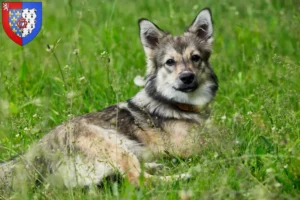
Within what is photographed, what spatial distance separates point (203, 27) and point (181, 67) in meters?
0.58

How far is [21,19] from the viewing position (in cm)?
652

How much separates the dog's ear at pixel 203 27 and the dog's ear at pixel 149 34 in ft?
0.95

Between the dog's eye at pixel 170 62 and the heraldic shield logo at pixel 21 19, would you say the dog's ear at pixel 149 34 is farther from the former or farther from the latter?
the heraldic shield logo at pixel 21 19

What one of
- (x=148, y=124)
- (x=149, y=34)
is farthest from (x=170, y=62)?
(x=148, y=124)

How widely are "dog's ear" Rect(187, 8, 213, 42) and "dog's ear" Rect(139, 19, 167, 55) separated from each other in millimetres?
291

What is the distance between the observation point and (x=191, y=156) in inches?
222

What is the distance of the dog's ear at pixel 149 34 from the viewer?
6.47 metres

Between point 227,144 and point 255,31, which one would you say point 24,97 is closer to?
point 227,144

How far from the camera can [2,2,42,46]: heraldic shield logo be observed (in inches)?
254

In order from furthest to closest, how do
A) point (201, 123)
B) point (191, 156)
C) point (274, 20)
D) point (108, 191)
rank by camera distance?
point (274, 20) → point (201, 123) → point (191, 156) → point (108, 191)

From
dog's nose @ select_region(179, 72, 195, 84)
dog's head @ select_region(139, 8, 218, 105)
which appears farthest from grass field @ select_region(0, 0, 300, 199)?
dog's nose @ select_region(179, 72, 195, 84)


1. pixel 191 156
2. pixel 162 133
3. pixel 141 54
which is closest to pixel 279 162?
pixel 191 156

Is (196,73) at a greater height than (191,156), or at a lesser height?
greater

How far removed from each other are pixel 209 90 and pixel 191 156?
85 cm
